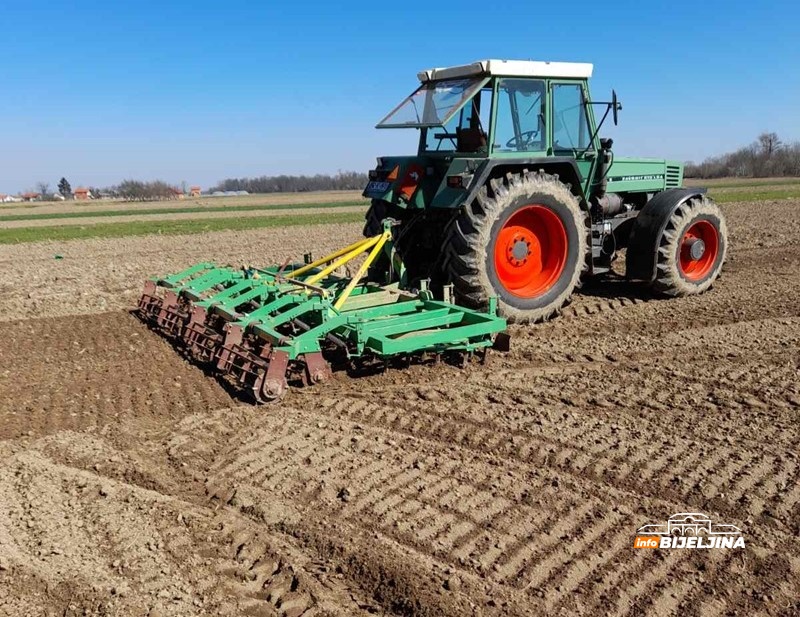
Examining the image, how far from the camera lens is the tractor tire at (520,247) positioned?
19.6 feet

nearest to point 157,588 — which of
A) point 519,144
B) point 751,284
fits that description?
point 519,144

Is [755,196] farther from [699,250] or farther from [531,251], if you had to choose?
[531,251]

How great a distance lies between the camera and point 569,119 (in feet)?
22.6

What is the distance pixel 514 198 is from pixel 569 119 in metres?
1.43

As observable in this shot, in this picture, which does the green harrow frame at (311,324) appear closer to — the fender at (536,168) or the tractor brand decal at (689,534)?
the fender at (536,168)

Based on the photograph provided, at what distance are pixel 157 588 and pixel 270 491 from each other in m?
0.86

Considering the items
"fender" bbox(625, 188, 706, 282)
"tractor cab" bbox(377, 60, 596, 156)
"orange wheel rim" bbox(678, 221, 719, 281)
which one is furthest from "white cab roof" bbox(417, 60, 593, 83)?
"orange wheel rim" bbox(678, 221, 719, 281)

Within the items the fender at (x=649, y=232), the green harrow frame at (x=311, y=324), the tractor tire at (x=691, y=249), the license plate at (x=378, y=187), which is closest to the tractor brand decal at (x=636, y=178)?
the fender at (x=649, y=232)

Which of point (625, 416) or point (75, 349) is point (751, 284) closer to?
point (625, 416)

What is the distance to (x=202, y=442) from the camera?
164 inches

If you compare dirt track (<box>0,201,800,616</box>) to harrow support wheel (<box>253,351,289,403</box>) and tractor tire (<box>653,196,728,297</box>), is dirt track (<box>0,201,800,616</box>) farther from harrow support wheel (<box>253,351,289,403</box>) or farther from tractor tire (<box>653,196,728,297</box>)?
tractor tire (<box>653,196,728,297</box>)

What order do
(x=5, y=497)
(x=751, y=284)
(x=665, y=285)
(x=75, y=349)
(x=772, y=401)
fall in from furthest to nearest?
(x=751, y=284) → (x=665, y=285) → (x=75, y=349) → (x=772, y=401) → (x=5, y=497)

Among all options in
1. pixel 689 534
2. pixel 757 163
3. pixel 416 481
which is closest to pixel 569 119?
pixel 416 481

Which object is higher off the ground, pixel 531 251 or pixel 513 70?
pixel 513 70
